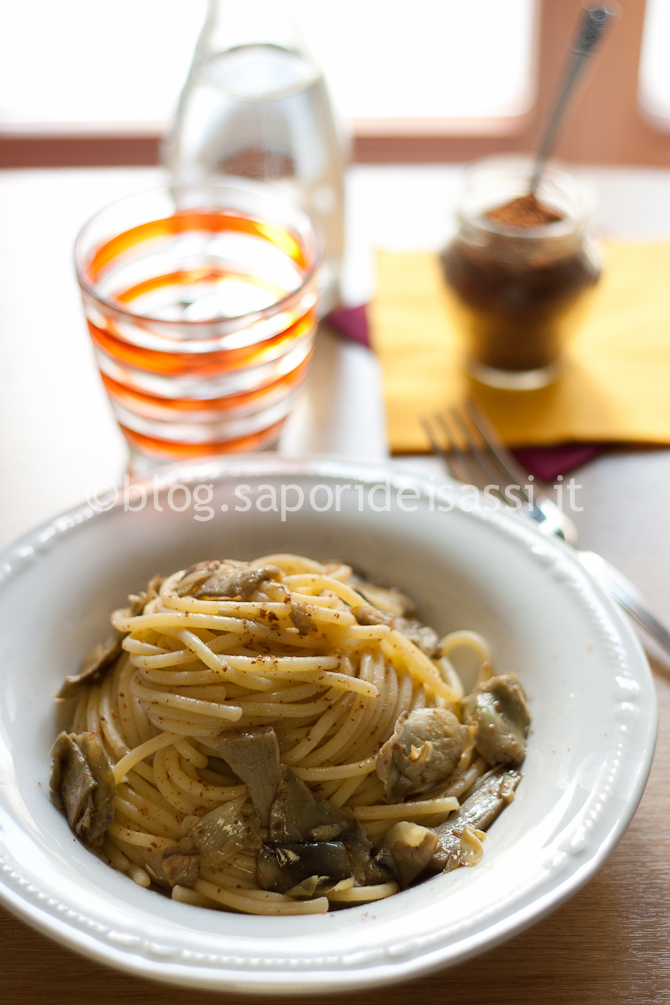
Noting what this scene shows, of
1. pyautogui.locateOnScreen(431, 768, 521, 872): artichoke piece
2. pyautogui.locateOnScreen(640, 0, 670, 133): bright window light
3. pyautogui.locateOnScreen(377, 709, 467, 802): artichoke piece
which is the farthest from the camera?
pyautogui.locateOnScreen(640, 0, 670, 133): bright window light

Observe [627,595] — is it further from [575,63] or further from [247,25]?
[247,25]

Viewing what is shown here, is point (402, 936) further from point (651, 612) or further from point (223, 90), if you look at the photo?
point (223, 90)

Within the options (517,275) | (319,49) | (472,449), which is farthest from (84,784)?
Result: (319,49)

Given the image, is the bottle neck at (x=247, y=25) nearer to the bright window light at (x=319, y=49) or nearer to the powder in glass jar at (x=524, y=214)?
the powder in glass jar at (x=524, y=214)

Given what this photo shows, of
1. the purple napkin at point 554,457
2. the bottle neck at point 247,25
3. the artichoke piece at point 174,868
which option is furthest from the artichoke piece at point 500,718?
the bottle neck at point 247,25

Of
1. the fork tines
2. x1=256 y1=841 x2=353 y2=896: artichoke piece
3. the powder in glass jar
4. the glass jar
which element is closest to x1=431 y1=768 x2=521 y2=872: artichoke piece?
x1=256 y1=841 x2=353 y2=896: artichoke piece

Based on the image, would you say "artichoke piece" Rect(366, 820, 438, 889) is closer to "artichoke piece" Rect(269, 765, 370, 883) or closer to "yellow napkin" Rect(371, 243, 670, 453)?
"artichoke piece" Rect(269, 765, 370, 883)

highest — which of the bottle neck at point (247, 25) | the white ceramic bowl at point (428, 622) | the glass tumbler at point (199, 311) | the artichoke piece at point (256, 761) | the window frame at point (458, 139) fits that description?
the bottle neck at point (247, 25)
